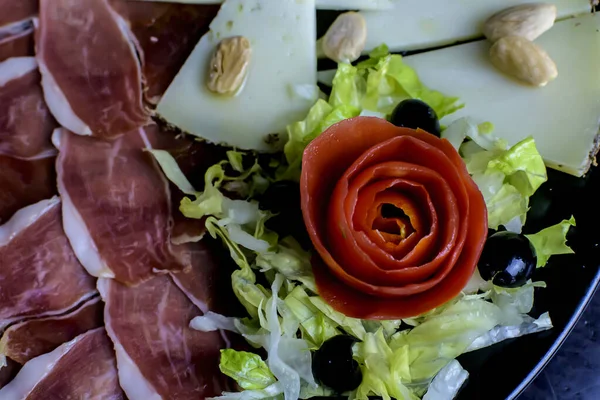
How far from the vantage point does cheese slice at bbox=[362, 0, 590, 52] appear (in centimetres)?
137

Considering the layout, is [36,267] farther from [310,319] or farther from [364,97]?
[364,97]

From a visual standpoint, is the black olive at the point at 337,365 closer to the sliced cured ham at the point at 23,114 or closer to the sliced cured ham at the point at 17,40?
the sliced cured ham at the point at 23,114

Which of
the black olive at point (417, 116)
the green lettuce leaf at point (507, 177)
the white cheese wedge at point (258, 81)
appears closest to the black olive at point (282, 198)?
the white cheese wedge at point (258, 81)

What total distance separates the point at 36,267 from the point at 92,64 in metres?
0.46

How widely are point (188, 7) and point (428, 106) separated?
0.60m

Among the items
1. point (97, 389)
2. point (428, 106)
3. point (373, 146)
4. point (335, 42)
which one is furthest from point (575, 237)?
point (97, 389)

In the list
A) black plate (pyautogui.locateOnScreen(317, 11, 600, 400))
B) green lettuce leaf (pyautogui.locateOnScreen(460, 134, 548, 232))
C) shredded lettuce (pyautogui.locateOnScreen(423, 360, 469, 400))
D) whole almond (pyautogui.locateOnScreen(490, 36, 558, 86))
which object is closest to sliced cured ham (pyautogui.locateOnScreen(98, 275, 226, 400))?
shredded lettuce (pyautogui.locateOnScreen(423, 360, 469, 400))

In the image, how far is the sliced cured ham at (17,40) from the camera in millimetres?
1296

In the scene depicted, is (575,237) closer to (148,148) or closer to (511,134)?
(511,134)

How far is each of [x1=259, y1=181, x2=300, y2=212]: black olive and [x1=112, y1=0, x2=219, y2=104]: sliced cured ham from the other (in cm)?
37

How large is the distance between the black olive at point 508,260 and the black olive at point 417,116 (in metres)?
0.26

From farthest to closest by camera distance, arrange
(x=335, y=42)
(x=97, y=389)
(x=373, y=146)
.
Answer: (x=335, y=42)
(x=97, y=389)
(x=373, y=146)

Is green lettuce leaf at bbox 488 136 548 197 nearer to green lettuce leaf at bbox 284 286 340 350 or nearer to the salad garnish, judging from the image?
the salad garnish

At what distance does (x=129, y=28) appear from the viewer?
52.6 inches
